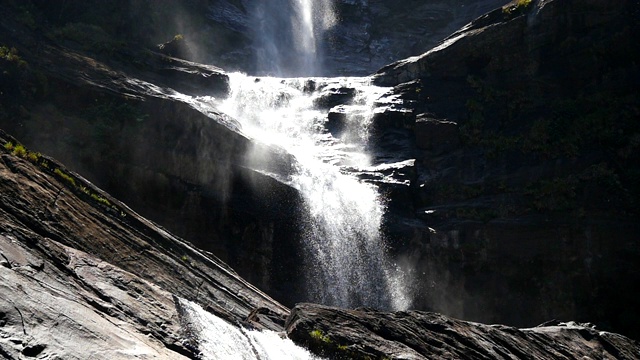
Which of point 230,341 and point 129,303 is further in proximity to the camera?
point 230,341

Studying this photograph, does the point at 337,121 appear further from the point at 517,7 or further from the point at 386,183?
the point at 517,7

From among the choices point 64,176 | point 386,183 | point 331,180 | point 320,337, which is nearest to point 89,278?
point 64,176

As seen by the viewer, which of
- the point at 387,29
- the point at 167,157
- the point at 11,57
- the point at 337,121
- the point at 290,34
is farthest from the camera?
the point at 290,34

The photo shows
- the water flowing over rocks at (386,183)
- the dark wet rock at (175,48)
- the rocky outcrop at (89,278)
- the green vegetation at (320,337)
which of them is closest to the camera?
the rocky outcrop at (89,278)

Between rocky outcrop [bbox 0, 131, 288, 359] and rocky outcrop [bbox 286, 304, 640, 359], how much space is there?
3.40 feet

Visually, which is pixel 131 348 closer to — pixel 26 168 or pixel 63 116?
pixel 26 168

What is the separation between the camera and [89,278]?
9.42 meters

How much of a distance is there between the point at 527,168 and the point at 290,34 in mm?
28381

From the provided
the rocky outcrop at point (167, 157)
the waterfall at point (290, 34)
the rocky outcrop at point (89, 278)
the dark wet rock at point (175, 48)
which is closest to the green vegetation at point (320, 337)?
the rocky outcrop at point (89, 278)

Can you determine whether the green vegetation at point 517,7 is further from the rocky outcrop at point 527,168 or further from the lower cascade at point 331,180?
the lower cascade at point 331,180

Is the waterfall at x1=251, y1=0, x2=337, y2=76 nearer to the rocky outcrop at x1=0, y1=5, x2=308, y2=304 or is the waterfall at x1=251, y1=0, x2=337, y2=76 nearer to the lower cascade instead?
the lower cascade

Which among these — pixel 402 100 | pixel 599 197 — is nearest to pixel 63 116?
pixel 402 100

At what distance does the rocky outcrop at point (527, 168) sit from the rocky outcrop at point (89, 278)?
10.8m

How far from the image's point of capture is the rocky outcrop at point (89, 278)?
289 inches
